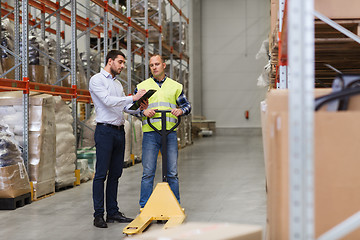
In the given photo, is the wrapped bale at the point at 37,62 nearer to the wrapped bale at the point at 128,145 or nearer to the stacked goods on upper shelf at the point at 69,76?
the stacked goods on upper shelf at the point at 69,76

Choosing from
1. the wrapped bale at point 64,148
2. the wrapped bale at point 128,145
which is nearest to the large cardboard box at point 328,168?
the wrapped bale at point 64,148

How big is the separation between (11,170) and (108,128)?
6.10 ft

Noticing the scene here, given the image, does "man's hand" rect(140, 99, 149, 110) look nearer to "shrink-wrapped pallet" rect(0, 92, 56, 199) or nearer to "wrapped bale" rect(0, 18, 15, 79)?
"shrink-wrapped pallet" rect(0, 92, 56, 199)

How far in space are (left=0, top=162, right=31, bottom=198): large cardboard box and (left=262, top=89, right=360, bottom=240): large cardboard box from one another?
15.9 ft

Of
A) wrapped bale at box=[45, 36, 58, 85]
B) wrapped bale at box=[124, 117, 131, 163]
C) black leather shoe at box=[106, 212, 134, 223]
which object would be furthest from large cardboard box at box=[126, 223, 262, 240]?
wrapped bale at box=[124, 117, 131, 163]

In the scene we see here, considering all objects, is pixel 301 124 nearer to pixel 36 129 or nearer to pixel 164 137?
pixel 164 137

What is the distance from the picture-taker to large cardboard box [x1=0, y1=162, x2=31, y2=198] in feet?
20.7

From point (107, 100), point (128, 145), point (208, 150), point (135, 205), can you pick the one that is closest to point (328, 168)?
point (107, 100)

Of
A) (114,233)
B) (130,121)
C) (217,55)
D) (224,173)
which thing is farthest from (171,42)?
(114,233)

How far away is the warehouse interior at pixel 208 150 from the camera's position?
1.91 meters

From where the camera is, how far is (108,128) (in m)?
5.27

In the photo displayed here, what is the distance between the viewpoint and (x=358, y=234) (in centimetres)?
229

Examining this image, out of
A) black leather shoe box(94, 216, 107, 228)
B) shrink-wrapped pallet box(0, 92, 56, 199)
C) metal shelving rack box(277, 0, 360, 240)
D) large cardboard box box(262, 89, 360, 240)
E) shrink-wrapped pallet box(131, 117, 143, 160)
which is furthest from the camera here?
shrink-wrapped pallet box(131, 117, 143, 160)

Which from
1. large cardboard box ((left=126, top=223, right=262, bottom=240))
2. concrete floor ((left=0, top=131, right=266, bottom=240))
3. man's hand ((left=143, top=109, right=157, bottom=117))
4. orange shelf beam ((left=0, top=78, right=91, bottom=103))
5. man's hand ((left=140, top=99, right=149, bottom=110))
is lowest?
concrete floor ((left=0, top=131, right=266, bottom=240))
